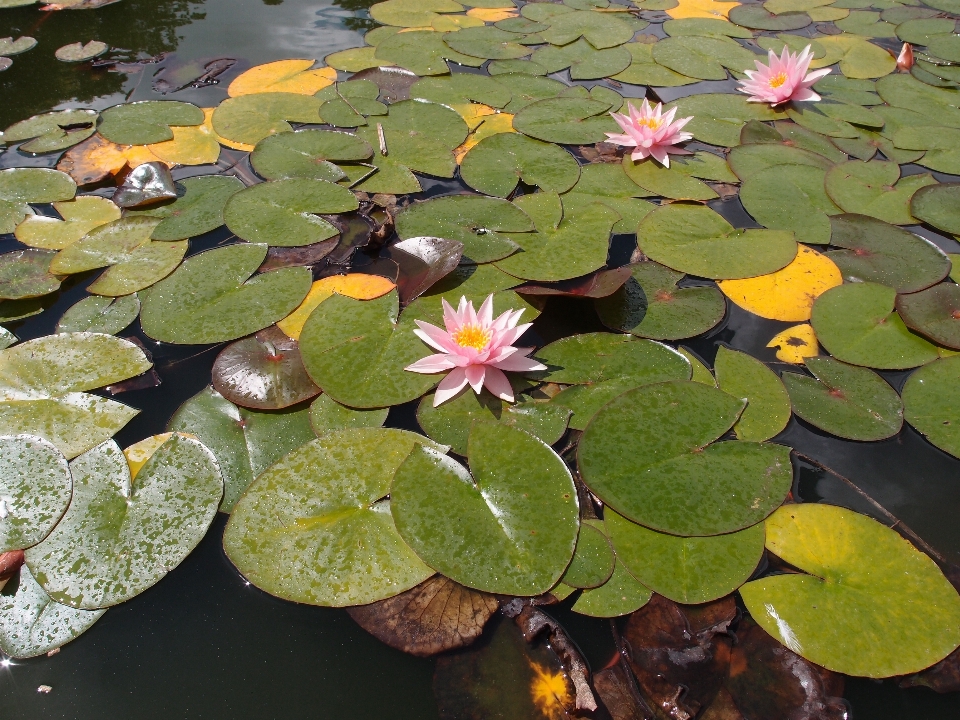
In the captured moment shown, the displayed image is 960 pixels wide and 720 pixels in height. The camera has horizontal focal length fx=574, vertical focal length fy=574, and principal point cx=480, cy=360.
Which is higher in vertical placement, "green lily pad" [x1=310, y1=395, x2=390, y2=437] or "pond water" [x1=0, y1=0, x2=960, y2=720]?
"green lily pad" [x1=310, y1=395, x2=390, y2=437]

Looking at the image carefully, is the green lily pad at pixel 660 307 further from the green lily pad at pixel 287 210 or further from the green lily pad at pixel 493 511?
the green lily pad at pixel 287 210

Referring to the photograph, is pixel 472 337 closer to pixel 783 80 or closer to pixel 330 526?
Result: pixel 330 526

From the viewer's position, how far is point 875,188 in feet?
9.89

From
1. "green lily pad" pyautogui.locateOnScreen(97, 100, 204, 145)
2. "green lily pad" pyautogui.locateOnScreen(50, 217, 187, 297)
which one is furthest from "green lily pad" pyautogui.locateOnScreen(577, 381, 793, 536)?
"green lily pad" pyautogui.locateOnScreen(97, 100, 204, 145)

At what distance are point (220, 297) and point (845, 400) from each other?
2508 millimetres

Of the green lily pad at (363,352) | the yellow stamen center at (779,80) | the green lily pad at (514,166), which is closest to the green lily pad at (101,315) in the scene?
the green lily pad at (363,352)

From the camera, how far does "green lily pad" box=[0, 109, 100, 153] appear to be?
3.36 m

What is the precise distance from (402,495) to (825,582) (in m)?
1.28

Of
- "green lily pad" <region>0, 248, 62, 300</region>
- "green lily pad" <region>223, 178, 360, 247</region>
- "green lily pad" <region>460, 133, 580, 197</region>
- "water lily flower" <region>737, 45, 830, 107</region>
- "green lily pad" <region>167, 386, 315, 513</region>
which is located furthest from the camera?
"water lily flower" <region>737, 45, 830, 107</region>

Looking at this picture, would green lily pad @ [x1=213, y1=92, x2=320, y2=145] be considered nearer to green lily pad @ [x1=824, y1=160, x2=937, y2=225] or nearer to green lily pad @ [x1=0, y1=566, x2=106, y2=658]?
green lily pad @ [x1=0, y1=566, x2=106, y2=658]

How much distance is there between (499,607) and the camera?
1656 millimetres

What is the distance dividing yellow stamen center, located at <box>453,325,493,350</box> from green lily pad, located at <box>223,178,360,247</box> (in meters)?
1.06

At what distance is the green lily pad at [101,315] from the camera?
238 cm

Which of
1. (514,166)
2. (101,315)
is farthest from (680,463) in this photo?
(101,315)
